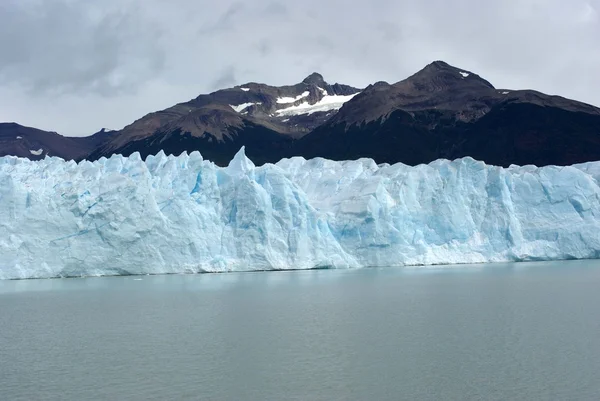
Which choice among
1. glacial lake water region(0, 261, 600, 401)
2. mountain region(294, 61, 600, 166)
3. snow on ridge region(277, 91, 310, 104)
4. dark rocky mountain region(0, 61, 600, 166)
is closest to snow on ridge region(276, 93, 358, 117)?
snow on ridge region(277, 91, 310, 104)

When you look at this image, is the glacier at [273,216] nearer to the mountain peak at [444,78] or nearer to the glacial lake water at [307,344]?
the glacial lake water at [307,344]

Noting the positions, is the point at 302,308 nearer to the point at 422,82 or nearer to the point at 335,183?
the point at 335,183

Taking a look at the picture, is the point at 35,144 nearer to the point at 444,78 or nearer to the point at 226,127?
the point at 226,127

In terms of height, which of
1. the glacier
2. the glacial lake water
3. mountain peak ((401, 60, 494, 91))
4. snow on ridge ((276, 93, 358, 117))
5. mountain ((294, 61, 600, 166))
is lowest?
the glacial lake water

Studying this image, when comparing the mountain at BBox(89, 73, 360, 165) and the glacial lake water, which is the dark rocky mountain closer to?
the mountain at BBox(89, 73, 360, 165)

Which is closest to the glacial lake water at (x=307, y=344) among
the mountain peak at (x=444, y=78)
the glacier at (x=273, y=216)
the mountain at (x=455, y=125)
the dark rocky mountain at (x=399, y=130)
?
the glacier at (x=273, y=216)
